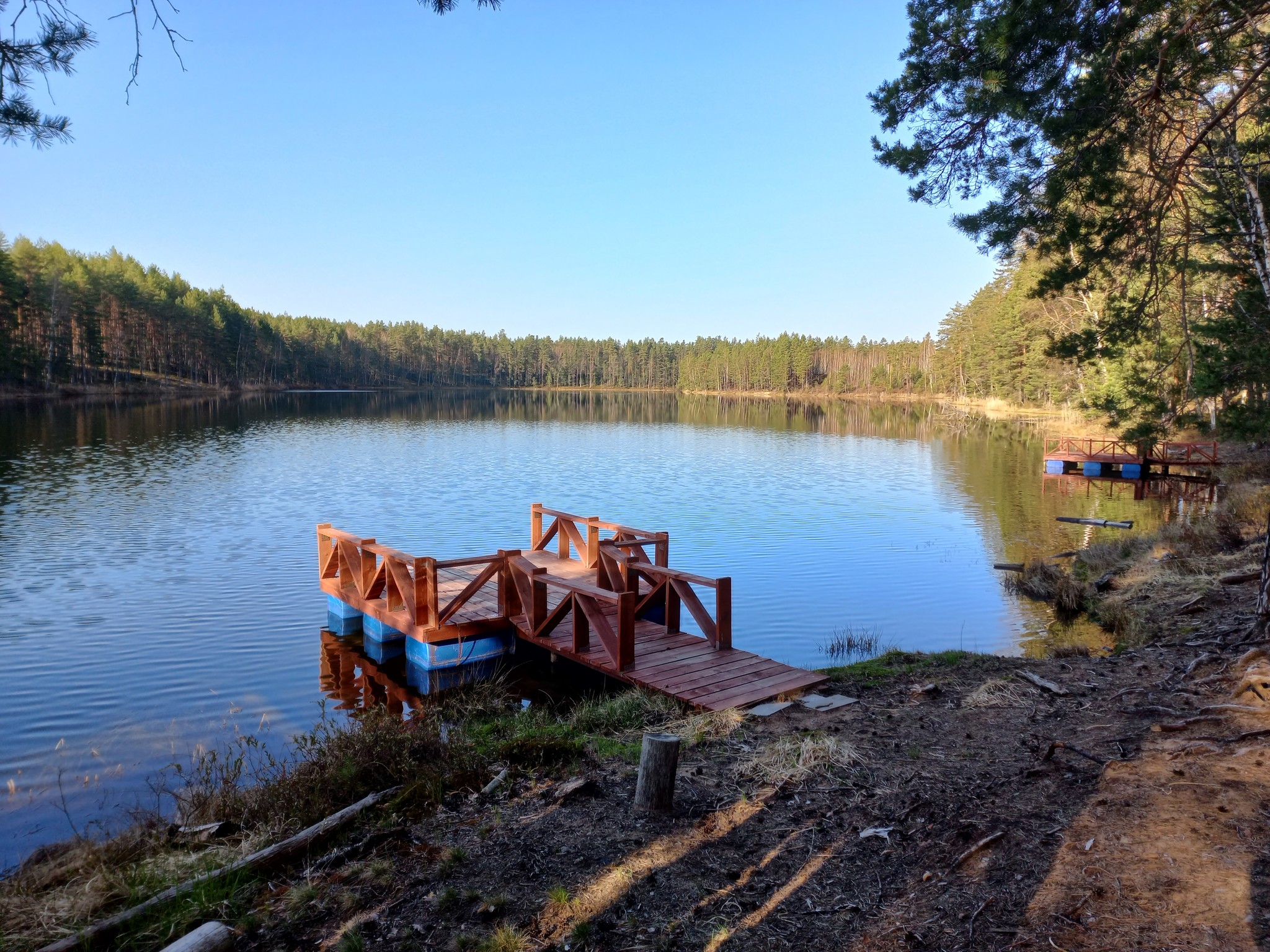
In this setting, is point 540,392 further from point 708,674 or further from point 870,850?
point 870,850

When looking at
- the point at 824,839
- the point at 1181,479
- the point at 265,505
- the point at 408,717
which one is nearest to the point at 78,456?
the point at 265,505

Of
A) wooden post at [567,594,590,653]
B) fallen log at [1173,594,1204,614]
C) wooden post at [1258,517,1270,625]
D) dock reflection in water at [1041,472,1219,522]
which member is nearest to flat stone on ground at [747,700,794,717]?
wooden post at [567,594,590,653]

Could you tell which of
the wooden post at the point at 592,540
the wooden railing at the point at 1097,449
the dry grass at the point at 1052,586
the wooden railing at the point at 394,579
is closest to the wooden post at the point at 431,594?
the wooden railing at the point at 394,579

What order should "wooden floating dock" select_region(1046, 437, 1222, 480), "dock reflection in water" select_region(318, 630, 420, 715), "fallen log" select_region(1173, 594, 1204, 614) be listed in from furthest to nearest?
"wooden floating dock" select_region(1046, 437, 1222, 480)
"dock reflection in water" select_region(318, 630, 420, 715)
"fallen log" select_region(1173, 594, 1204, 614)

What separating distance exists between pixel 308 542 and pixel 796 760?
15.9 m

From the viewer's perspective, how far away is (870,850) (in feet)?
15.3

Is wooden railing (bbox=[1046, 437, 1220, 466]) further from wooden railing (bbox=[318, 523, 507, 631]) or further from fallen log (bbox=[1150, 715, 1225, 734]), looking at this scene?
wooden railing (bbox=[318, 523, 507, 631])

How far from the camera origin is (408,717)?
9.66 m

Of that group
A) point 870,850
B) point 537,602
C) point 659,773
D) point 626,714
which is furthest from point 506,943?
point 537,602

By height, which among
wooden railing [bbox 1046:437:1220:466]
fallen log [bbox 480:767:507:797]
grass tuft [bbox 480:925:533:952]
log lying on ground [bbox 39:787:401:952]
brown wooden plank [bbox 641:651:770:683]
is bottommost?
brown wooden plank [bbox 641:651:770:683]

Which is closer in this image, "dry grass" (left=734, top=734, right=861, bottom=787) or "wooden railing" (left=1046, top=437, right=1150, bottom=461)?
"dry grass" (left=734, top=734, right=861, bottom=787)

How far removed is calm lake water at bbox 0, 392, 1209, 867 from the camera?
9.62 m

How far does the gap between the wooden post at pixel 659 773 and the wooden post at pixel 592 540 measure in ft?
25.3

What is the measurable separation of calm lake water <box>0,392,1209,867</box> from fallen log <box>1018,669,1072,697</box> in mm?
3675
